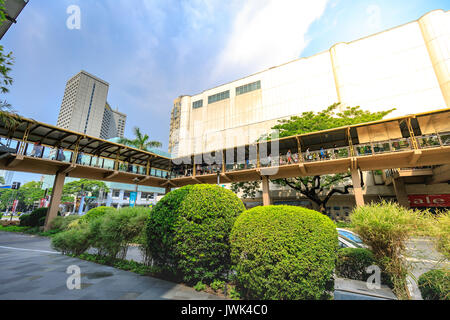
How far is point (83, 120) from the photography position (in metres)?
107

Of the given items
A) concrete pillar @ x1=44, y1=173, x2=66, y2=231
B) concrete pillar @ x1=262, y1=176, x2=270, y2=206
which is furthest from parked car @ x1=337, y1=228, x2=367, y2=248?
concrete pillar @ x1=44, y1=173, x2=66, y2=231

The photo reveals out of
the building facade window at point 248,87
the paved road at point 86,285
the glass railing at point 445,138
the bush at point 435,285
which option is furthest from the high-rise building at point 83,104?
the glass railing at point 445,138

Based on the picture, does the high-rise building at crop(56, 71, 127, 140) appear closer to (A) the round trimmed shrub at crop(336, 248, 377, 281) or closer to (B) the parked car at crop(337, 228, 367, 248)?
(B) the parked car at crop(337, 228, 367, 248)

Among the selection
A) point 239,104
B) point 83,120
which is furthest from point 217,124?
point 83,120

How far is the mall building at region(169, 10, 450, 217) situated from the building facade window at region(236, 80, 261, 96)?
0.19 meters

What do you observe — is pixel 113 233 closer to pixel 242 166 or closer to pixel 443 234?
pixel 443 234

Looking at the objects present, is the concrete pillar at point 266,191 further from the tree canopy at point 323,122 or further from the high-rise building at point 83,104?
the high-rise building at point 83,104

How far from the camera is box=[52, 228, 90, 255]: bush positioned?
678 cm

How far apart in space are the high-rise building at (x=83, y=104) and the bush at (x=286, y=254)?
129 metres

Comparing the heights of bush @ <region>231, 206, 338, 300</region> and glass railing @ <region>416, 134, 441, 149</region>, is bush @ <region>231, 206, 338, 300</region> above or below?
below

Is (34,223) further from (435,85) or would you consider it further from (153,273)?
(435,85)

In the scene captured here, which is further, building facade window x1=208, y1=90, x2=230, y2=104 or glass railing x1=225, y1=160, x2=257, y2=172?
building facade window x1=208, y1=90, x2=230, y2=104
